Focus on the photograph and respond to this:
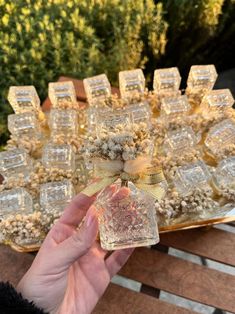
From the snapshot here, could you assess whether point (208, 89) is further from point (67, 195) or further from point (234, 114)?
point (67, 195)

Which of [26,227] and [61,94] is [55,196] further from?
[61,94]

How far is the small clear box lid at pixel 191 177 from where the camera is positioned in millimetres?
1095

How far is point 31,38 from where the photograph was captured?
1.63 meters

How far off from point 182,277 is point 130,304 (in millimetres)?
152

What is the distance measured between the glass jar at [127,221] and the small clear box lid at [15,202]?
0.21 m

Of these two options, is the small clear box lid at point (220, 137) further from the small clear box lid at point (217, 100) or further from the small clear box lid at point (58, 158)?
the small clear box lid at point (58, 158)

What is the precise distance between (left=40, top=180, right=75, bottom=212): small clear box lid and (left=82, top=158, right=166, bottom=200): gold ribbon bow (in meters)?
0.16

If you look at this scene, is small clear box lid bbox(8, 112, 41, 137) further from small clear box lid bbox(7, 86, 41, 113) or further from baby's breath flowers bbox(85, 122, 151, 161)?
baby's breath flowers bbox(85, 122, 151, 161)

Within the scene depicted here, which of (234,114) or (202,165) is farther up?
(234,114)

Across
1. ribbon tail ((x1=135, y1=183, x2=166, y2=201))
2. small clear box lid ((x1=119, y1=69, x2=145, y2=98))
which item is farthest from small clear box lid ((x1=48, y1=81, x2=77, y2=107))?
ribbon tail ((x1=135, y1=183, x2=166, y2=201))

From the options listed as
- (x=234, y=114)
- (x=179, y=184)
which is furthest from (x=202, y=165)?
(x=234, y=114)

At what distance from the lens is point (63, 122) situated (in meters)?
1.25

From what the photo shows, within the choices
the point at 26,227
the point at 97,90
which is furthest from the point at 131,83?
the point at 26,227

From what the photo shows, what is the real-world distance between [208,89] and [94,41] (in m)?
0.53
